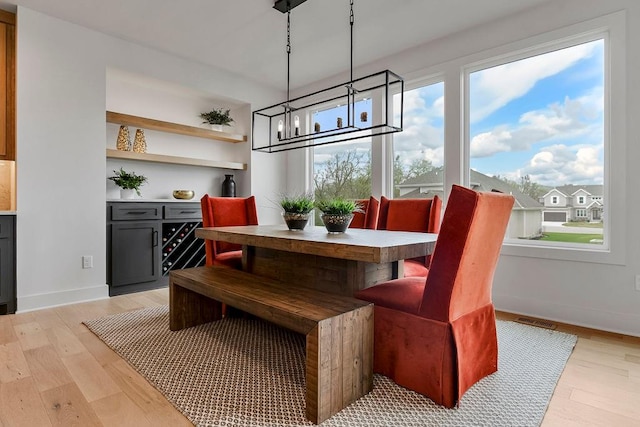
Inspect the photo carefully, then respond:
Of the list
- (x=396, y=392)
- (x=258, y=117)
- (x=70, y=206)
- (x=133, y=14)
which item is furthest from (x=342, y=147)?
(x=396, y=392)

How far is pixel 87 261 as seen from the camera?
11.3 feet

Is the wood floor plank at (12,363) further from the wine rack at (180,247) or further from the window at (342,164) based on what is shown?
the window at (342,164)

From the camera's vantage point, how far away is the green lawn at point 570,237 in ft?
9.45

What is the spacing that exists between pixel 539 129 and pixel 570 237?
38.3 inches

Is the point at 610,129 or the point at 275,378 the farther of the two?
the point at 610,129

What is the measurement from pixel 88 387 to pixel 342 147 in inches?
149

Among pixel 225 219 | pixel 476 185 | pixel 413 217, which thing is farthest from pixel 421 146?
pixel 225 219

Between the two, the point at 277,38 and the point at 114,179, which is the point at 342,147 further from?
the point at 114,179

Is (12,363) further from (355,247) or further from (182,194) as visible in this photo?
(182,194)

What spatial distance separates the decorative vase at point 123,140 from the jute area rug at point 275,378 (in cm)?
208

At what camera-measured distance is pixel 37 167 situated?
3168 millimetres

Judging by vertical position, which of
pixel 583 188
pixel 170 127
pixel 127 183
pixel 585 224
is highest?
pixel 170 127

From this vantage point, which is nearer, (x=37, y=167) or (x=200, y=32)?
(x=37, y=167)

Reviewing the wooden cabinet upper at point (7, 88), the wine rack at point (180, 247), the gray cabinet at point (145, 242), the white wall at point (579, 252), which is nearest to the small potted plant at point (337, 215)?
the white wall at point (579, 252)
